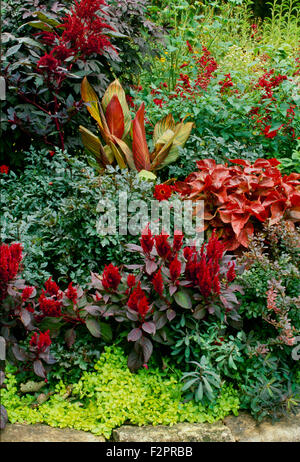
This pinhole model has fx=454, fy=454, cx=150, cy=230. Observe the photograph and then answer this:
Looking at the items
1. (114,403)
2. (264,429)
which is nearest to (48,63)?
(114,403)

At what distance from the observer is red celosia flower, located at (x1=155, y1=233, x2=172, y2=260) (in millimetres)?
2312

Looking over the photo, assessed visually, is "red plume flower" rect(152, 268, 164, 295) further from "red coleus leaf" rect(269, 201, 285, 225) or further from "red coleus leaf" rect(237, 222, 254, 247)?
"red coleus leaf" rect(269, 201, 285, 225)

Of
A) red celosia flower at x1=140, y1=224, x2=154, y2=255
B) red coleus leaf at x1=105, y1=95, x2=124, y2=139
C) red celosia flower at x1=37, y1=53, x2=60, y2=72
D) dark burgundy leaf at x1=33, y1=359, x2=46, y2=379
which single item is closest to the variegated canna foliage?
red coleus leaf at x1=105, y1=95, x2=124, y2=139

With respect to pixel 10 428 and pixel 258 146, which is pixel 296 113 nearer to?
pixel 258 146

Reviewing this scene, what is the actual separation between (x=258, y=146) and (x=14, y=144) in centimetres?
199

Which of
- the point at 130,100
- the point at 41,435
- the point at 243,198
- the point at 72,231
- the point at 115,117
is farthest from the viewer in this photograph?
the point at 130,100

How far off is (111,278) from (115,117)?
165 cm

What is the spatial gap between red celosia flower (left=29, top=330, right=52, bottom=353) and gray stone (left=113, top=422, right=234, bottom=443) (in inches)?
20.2

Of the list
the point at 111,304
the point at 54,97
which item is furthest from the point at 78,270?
the point at 54,97

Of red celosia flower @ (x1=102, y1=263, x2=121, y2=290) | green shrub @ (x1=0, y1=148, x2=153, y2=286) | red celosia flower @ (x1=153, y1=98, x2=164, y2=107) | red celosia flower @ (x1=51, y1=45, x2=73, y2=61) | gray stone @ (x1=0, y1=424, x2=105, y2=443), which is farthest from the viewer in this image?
red celosia flower @ (x1=153, y1=98, x2=164, y2=107)

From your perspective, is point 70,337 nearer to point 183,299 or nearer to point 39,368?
point 39,368

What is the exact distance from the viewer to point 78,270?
8.70 ft

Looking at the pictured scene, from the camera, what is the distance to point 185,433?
2.12 meters

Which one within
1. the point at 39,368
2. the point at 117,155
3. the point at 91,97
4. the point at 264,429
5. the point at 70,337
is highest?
the point at 91,97
